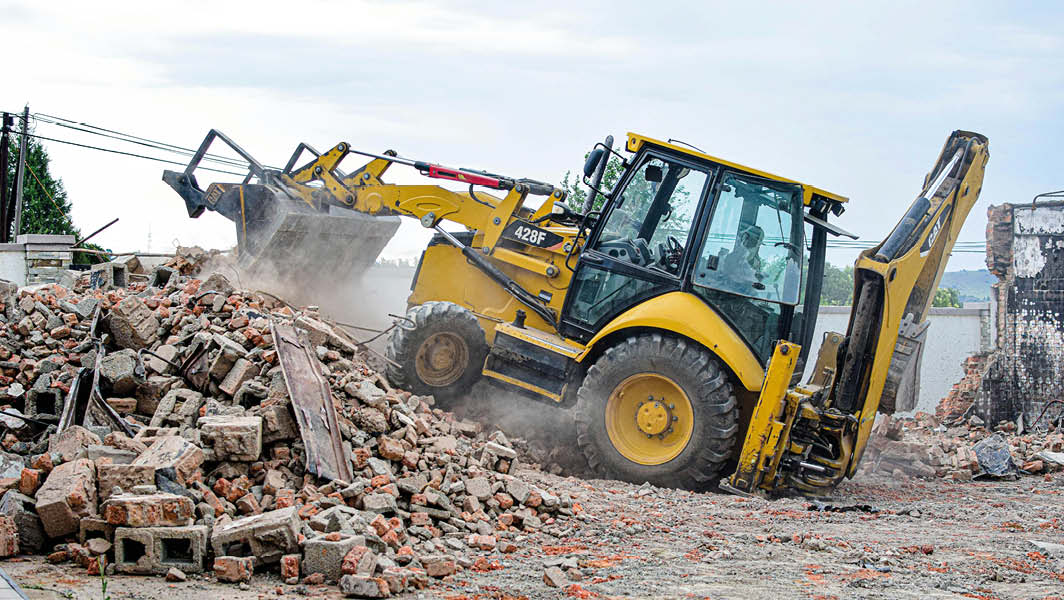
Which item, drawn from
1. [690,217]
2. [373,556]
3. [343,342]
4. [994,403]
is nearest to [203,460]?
[373,556]

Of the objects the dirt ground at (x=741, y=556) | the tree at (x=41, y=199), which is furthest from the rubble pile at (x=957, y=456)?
the tree at (x=41, y=199)

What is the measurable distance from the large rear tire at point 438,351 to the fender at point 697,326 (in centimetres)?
Result: 141

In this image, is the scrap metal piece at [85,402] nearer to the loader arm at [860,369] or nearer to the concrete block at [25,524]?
the concrete block at [25,524]

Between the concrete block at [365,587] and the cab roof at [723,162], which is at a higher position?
the cab roof at [723,162]

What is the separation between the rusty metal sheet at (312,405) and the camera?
599 cm

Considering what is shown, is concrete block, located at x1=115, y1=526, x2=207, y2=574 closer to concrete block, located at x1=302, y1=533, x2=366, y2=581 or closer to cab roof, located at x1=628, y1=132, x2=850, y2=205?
concrete block, located at x1=302, y1=533, x2=366, y2=581

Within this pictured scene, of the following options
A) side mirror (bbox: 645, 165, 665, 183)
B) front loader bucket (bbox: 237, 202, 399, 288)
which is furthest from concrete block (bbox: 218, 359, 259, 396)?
side mirror (bbox: 645, 165, 665, 183)

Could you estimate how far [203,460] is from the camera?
5.72m

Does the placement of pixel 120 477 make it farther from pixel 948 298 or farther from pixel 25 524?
pixel 948 298

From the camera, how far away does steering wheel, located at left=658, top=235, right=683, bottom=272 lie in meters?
8.13

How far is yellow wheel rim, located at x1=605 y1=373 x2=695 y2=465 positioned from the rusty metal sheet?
247cm

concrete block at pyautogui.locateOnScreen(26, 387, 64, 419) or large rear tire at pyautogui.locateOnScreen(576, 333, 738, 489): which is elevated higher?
large rear tire at pyautogui.locateOnScreen(576, 333, 738, 489)

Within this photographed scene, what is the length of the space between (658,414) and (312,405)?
2.92 metres

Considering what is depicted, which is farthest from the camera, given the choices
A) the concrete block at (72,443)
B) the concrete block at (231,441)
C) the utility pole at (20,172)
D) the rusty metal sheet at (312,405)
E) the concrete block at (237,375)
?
the utility pole at (20,172)
